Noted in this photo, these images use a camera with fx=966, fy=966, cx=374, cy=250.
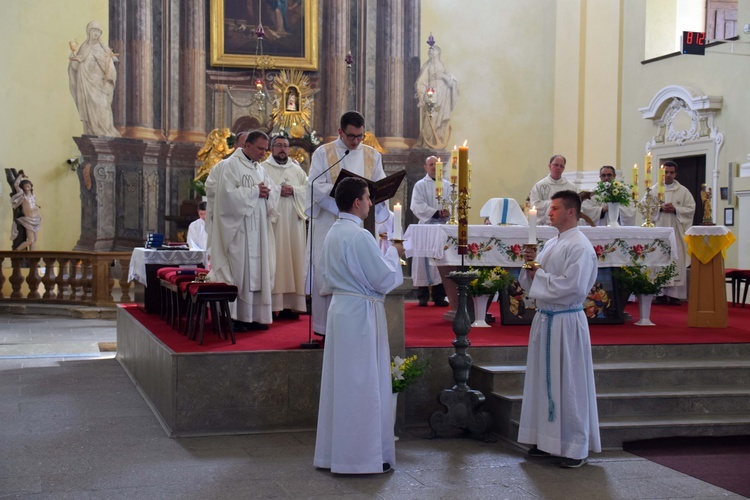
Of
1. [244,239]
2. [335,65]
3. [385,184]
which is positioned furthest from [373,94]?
[385,184]

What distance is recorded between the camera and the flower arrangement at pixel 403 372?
6441 mm

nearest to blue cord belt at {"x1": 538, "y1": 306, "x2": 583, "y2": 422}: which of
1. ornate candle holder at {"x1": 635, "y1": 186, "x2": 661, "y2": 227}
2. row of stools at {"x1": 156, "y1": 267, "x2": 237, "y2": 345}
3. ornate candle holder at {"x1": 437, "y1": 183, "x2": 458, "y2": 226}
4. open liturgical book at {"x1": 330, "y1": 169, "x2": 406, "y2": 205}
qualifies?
open liturgical book at {"x1": 330, "y1": 169, "x2": 406, "y2": 205}

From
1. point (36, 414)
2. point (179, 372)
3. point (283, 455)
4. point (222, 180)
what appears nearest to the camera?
point (283, 455)

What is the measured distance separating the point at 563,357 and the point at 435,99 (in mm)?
11625

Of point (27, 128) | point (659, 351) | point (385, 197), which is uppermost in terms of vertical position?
point (27, 128)

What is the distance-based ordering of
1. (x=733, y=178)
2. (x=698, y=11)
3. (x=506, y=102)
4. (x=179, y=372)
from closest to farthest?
1. (x=179, y=372)
2. (x=733, y=178)
3. (x=698, y=11)
4. (x=506, y=102)

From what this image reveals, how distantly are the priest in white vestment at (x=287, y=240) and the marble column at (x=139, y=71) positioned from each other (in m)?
7.48

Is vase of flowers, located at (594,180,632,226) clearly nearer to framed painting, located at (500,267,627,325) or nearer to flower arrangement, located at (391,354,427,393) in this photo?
framed painting, located at (500,267,627,325)

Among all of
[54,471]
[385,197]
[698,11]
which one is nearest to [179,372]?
[54,471]

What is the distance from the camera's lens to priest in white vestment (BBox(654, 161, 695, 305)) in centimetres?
1145

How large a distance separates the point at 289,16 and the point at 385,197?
1130 cm

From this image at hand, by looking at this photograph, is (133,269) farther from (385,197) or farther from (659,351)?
(659,351)

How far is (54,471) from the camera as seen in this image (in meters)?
5.58

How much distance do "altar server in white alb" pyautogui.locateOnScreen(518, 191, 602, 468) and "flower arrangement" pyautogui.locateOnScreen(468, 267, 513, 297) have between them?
261cm
